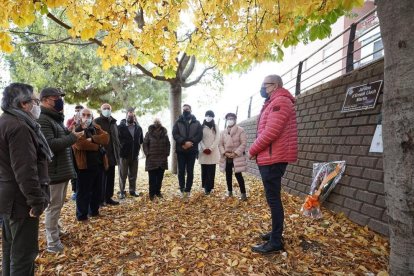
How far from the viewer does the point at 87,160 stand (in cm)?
508

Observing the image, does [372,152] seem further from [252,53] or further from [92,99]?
[92,99]

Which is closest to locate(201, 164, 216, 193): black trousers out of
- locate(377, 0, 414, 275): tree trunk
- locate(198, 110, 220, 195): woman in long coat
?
locate(198, 110, 220, 195): woman in long coat

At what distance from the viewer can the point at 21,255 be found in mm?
2637

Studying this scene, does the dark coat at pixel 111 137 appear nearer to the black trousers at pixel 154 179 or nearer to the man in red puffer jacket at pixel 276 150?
the black trousers at pixel 154 179

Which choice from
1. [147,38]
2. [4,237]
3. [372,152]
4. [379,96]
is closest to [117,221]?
[4,237]

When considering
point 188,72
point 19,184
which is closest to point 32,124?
point 19,184

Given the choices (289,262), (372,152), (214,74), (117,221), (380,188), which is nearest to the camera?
(289,262)

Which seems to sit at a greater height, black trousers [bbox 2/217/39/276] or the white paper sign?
the white paper sign

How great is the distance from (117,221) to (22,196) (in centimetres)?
290

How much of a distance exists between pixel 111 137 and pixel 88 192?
5.01 ft

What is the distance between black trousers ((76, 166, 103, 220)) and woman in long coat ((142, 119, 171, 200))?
145 centimetres

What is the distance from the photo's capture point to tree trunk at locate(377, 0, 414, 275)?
2025mm

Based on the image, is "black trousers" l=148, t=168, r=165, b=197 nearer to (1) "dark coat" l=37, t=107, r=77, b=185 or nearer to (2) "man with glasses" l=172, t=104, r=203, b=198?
(2) "man with glasses" l=172, t=104, r=203, b=198

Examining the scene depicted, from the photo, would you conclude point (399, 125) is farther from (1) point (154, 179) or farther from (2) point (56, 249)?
(1) point (154, 179)
